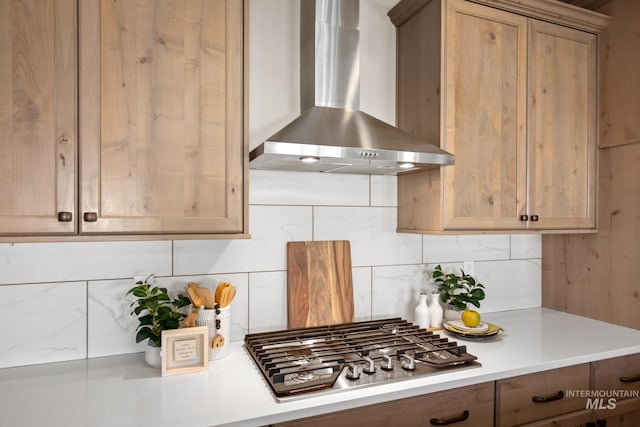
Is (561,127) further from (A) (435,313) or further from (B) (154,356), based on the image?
(B) (154,356)

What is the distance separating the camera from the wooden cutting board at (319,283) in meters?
1.85

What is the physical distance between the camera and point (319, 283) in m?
1.89

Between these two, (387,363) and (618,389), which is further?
(618,389)

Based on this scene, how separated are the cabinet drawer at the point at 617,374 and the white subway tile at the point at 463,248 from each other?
77 cm

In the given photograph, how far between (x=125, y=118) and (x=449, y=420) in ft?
4.86

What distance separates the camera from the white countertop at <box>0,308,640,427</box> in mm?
1125

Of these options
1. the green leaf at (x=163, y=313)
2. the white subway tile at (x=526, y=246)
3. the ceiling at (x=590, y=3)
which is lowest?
the green leaf at (x=163, y=313)

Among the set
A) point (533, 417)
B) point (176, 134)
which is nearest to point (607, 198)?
point (533, 417)

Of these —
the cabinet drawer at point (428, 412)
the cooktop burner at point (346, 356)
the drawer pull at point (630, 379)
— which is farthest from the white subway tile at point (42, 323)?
the drawer pull at point (630, 379)

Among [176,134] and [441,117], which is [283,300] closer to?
[176,134]

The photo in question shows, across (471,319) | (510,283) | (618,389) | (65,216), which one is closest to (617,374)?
(618,389)

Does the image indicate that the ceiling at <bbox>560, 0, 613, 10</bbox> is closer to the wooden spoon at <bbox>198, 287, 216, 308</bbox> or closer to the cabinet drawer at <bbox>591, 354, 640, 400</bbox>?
the cabinet drawer at <bbox>591, 354, 640, 400</bbox>

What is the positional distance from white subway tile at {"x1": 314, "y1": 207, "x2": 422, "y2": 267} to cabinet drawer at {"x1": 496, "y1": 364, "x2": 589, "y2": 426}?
0.78 metres

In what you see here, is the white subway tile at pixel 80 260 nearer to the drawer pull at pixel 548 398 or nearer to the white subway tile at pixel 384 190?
the white subway tile at pixel 384 190
